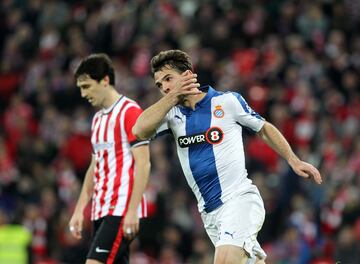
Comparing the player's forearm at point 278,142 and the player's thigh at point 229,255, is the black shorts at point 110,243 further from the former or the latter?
Answer: the player's forearm at point 278,142

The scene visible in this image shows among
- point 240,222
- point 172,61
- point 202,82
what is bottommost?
point 240,222

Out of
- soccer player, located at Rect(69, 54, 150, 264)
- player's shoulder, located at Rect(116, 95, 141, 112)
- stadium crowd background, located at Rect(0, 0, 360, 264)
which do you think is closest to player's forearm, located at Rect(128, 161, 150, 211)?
soccer player, located at Rect(69, 54, 150, 264)

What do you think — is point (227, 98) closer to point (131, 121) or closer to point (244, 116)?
point (244, 116)

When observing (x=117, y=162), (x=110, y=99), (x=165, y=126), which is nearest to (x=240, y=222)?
(x=165, y=126)

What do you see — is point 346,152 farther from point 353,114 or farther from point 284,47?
point 284,47

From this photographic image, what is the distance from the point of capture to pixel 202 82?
Result: 52.7 feet

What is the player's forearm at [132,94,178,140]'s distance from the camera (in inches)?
278

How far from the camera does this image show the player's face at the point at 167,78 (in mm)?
7266

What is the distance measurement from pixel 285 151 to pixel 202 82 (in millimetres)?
8843

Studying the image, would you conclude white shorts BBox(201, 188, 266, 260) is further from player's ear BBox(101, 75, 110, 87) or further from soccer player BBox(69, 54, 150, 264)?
player's ear BBox(101, 75, 110, 87)

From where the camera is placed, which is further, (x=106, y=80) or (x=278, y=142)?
(x=106, y=80)

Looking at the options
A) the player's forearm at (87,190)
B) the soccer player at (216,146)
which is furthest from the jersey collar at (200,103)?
the player's forearm at (87,190)

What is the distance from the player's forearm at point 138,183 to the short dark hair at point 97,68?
0.86 m

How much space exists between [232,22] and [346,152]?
4312 millimetres
